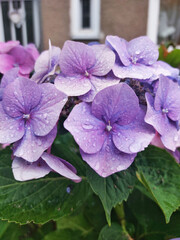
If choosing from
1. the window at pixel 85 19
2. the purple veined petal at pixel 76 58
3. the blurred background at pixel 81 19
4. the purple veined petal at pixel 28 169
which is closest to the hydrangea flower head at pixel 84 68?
the purple veined petal at pixel 76 58

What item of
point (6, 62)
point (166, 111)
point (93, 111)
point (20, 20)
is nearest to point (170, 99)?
point (166, 111)

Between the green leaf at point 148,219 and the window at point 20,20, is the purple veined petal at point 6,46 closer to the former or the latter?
the green leaf at point 148,219

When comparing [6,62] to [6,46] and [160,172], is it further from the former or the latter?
[160,172]

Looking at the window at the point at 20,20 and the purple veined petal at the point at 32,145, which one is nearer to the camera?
the purple veined petal at the point at 32,145

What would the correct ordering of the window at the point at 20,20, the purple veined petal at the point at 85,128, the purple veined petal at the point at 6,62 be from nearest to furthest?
the purple veined petal at the point at 85,128 → the purple veined petal at the point at 6,62 → the window at the point at 20,20

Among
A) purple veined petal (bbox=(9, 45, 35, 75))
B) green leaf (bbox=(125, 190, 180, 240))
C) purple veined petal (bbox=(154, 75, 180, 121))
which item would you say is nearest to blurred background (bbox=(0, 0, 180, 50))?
purple veined petal (bbox=(9, 45, 35, 75))

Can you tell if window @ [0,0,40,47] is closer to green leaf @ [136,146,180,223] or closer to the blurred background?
the blurred background
